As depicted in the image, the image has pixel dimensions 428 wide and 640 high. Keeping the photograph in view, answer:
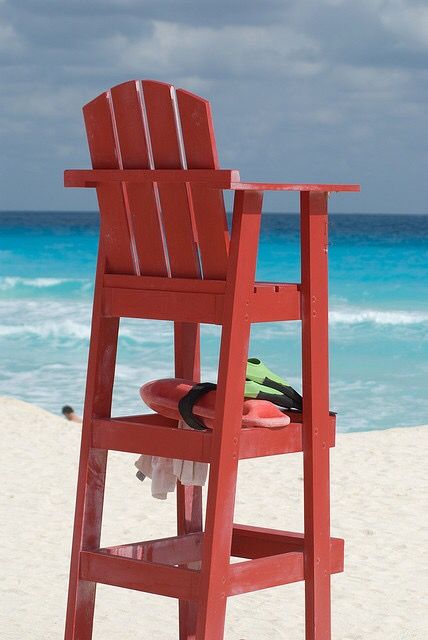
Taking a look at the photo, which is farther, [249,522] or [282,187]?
[249,522]

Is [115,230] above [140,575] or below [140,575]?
above

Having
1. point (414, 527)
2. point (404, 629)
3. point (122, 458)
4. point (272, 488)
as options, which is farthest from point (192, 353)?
point (122, 458)

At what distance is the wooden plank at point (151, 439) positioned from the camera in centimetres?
333

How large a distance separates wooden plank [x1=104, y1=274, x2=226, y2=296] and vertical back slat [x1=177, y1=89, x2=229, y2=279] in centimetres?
4

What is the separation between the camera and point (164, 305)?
3443 mm

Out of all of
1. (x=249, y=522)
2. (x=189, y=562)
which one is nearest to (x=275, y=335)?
(x=249, y=522)

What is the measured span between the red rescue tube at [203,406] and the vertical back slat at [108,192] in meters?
0.35

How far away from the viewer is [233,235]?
10.7 ft

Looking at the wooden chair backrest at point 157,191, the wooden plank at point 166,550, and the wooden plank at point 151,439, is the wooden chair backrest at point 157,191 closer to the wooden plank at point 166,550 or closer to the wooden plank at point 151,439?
the wooden plank at point 151,439

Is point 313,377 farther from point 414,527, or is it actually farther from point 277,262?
point 277,262

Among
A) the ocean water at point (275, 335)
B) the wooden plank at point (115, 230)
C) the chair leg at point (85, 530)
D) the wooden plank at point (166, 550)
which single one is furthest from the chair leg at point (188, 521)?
the ocean water at point (275, 335)

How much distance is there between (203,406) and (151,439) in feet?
0.55

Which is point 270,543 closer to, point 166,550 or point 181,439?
point 166,550

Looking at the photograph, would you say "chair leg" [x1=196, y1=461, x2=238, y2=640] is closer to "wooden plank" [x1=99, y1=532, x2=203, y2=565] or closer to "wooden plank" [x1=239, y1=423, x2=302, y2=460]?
"wooden plank" [x1=239, y1=423, x2=302, y2=460]
